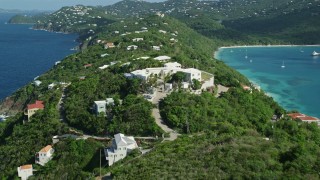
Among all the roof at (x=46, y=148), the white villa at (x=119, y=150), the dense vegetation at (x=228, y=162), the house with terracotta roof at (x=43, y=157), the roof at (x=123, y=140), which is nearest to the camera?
the dense vegetation at (x=228, y=162)

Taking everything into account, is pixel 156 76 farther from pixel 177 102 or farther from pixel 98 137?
pixel 98 137

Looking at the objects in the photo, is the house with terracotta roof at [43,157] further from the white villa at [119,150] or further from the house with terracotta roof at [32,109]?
the house with terracotta roof at [32,109]

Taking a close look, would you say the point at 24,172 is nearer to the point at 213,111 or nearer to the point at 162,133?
the point at 162,133

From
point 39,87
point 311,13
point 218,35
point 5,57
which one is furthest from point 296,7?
point 39,87

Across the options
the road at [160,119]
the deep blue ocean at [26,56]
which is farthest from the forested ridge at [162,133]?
the deep blue ocean at [26,56]

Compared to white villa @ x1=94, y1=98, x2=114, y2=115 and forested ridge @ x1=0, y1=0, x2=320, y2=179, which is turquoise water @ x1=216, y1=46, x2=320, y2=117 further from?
white villa @ x1=94, y1=98, x2=114, y2=115

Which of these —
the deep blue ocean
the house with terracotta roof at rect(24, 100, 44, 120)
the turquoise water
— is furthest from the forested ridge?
the deep blue ocean
